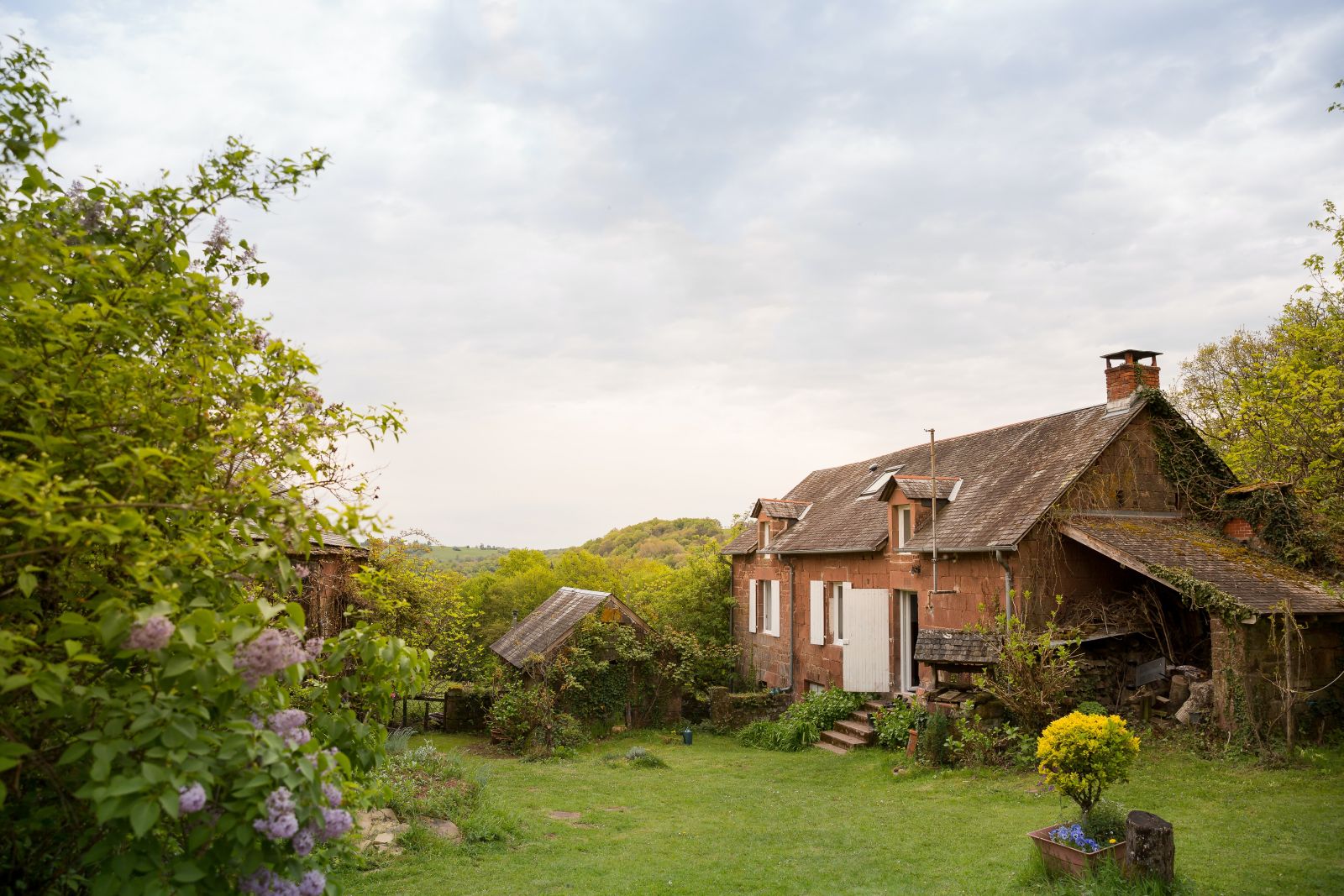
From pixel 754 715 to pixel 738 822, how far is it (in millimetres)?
9482

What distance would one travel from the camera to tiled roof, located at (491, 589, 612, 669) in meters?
18.5

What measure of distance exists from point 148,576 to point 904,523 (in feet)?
53.5

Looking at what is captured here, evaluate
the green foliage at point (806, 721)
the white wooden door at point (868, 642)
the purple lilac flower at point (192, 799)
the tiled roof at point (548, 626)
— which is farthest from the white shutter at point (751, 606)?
the purple lilac flower at point (192, 799)

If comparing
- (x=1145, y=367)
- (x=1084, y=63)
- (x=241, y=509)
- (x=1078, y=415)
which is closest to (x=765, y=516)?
(x=1078, y=415)

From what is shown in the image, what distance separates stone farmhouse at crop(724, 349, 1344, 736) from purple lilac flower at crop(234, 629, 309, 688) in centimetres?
1245

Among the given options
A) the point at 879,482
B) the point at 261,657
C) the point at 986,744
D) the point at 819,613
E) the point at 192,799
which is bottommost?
the point at 986,744

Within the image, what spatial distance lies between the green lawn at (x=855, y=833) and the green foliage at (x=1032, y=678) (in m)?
1.16

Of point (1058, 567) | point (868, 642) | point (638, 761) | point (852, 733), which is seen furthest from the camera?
point (868, 642)

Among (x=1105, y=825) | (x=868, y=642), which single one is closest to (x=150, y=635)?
(x=1105, y=825)

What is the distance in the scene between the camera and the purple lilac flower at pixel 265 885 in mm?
2875

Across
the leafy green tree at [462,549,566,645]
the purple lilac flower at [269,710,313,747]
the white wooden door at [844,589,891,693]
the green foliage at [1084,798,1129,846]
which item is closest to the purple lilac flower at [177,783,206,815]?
the purple lilac flower at [269,710,313,747]

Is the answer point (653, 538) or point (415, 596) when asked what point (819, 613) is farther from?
point (653, 538)

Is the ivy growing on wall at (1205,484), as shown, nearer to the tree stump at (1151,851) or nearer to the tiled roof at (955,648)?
the tiled roof at (955,648)

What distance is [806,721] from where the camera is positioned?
58.2 feet
